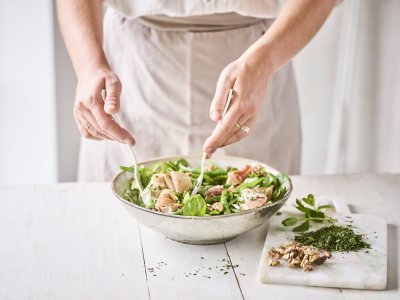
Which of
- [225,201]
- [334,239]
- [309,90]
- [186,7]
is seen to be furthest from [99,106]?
[309,90]

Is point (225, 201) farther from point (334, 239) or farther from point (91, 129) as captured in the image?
point (91, 129)

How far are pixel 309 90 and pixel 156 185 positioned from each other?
159 cm

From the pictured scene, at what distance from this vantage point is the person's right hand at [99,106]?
1332 mm

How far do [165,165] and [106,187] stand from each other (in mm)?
243

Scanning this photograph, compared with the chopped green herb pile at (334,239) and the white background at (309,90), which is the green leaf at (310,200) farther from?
the white background at (309,90)

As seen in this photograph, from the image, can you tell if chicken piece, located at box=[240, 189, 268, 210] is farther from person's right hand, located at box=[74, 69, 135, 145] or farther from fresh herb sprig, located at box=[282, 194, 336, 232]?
person's right hand, located at box=[74, 69, 135, 145]

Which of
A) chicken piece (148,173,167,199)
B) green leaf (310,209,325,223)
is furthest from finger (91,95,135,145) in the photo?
green leaf (310,209,325,223)

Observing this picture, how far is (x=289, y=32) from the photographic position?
59.4 inches

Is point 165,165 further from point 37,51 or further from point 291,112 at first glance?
point 37,51

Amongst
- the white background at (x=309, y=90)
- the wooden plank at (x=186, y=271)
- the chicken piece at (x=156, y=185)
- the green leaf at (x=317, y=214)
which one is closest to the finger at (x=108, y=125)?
the chicken piece at (x=156, y=185)

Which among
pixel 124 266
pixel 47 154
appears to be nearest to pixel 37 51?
pixel 47 154

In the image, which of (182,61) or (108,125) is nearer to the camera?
(108,125)

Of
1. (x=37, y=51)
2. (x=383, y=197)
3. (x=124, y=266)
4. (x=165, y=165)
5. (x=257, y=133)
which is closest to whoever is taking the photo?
(x=124, y=266)

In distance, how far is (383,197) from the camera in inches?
60.4
